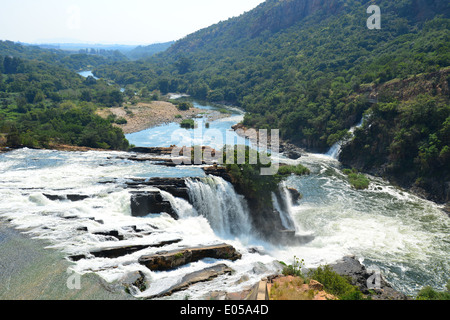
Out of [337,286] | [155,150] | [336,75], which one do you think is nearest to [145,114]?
[155,150]

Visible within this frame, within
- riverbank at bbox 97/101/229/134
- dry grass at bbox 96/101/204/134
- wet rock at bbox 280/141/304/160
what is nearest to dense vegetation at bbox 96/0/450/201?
wet rock at bbox 280/141/304/160

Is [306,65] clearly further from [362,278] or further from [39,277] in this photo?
[39,277]

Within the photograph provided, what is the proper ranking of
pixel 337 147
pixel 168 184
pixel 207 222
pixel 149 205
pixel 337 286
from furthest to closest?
pixel 337 147, pixel 168 184, pixel 207 222, pixel 149 205, pixel 337 286

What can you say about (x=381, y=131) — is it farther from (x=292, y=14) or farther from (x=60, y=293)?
(x=292, y=14)

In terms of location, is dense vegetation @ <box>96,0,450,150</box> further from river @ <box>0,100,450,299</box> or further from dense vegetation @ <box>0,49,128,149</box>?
dense vegetation @ <box>0,49,128,149</box>

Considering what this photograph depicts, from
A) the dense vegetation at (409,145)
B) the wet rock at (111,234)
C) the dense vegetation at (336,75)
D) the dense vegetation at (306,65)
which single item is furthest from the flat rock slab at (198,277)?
the dense vegetation at (306,65)
